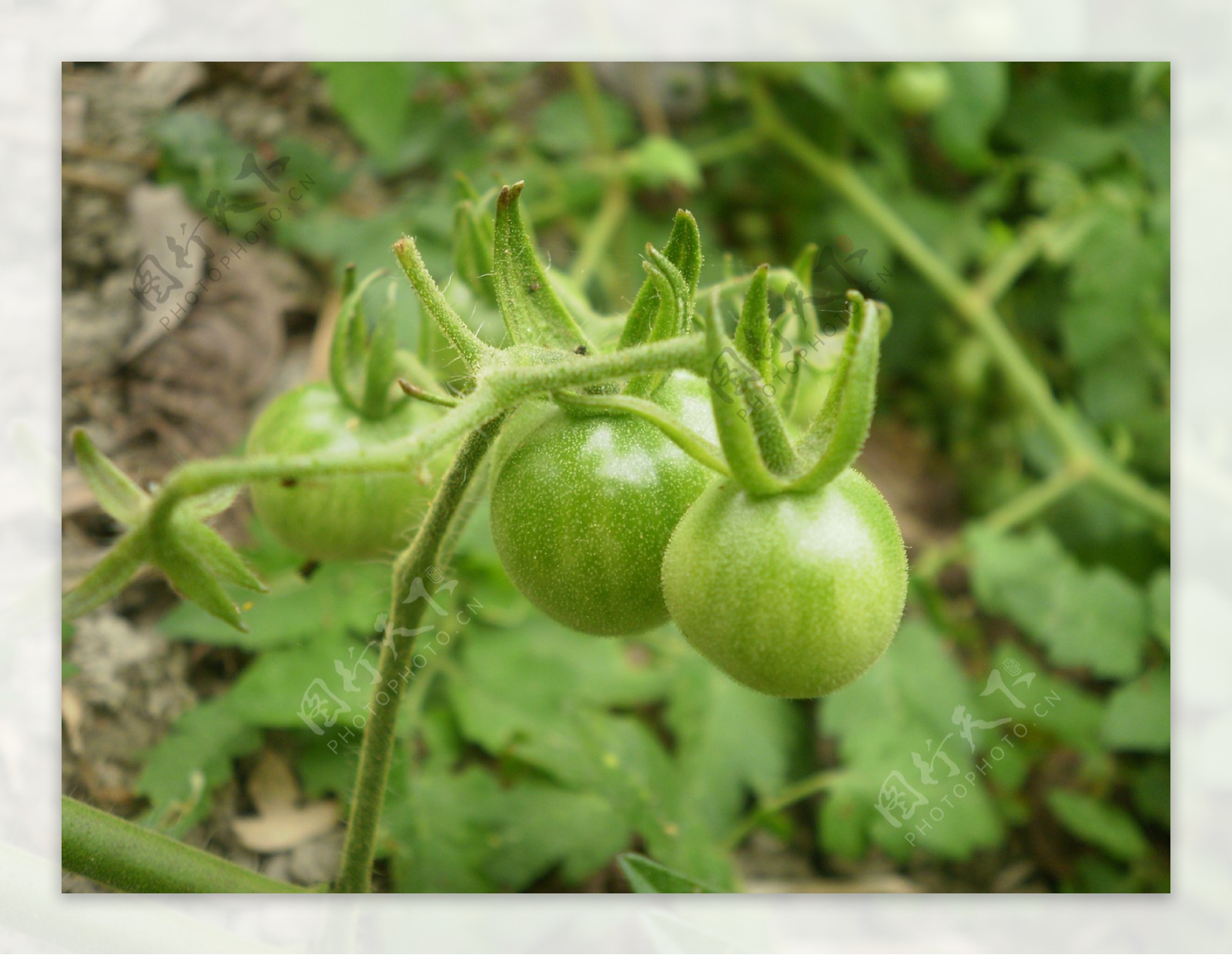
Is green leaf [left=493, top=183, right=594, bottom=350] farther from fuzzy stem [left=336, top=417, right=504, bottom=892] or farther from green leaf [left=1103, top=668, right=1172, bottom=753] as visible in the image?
green leaf [left=1103, top=668, right=1172, bottom=753]

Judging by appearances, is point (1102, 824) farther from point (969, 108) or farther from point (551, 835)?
point (969, 108)

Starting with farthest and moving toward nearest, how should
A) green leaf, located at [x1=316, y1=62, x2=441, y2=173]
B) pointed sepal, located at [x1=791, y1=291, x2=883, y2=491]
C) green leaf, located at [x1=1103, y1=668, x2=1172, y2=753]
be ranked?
1. green leaf, located at [x1=316, y1=62, x2=441, y2=173]
2. green leaf, located at [x1=1103, y1=668, x2=1172, y2=753]
3. pointed sepal, located at [x1=791, y1=291, x2=883, y2=491]

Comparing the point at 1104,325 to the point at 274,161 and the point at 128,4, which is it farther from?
the point at 128,4

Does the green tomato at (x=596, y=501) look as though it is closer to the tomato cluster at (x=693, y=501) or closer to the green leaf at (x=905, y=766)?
the tomato cluster at (x=693, y=501)

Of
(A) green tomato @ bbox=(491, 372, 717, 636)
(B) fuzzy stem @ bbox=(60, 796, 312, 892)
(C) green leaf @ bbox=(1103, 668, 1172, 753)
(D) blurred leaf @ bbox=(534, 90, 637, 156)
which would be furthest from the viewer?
(D) blurred leaf @ bbox=(534, 90, 637, 156)

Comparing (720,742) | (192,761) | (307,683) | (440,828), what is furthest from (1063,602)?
(192,761)

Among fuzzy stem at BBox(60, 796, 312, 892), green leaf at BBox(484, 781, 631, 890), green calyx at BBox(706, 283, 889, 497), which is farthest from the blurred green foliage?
green calyx at BBox(706, 283, 889, 497)

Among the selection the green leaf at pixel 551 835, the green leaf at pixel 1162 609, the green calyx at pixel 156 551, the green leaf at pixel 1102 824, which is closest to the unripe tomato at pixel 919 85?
the green leaf at pixel 1162 609
